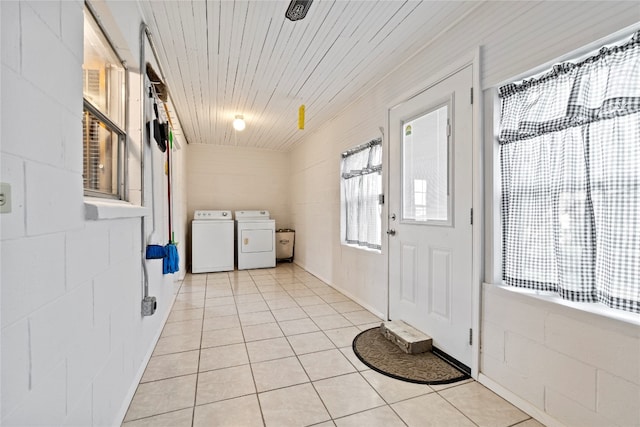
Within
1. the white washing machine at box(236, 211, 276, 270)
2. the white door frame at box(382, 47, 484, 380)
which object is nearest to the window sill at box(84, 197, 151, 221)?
the white door frame at box(382, 47, 484, 380)

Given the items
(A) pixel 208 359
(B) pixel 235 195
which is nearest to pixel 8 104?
(A) pixel 208 359

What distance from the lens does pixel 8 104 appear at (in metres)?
0.72

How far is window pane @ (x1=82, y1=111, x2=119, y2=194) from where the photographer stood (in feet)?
4.46

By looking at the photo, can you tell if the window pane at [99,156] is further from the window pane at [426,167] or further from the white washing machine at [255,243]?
the white washing machine at [255,243]

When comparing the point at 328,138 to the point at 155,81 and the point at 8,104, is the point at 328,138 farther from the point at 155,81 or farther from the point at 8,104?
the point at 8,104

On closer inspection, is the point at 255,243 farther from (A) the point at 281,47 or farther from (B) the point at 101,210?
(B) the point at 101,210

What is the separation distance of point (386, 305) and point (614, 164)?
2.06 meters

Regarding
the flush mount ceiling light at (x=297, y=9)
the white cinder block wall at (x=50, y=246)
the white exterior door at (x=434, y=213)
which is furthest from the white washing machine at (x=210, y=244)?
the flush mount ceiling light at (x=297, y=9)

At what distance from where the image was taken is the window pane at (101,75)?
137cm

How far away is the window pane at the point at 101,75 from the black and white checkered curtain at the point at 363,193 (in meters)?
2.25

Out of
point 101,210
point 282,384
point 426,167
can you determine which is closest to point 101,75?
point 101,210

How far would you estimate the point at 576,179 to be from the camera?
4.66 ft

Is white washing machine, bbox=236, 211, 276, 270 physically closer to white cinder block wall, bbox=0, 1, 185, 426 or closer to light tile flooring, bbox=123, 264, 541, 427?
light tile flooring, bbox=123, 264, 541, 427

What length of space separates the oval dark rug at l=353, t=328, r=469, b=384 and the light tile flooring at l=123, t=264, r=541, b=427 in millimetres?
64
